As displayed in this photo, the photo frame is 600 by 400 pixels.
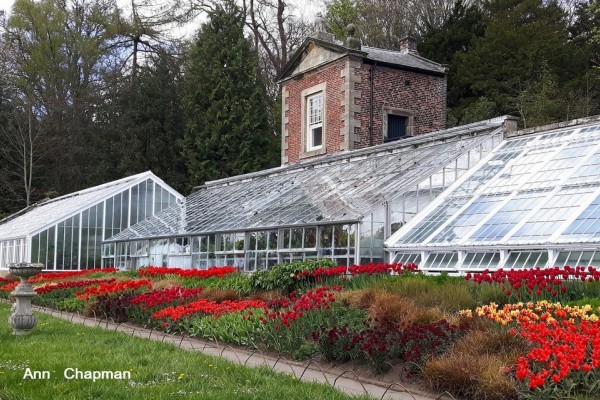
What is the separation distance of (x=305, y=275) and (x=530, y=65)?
20.6 meters

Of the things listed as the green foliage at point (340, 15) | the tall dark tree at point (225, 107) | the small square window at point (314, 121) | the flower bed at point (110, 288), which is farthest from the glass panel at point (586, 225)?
the green foliage at point (340, 15)

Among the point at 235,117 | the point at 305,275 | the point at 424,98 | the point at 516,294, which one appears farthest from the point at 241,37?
the point at 516,294

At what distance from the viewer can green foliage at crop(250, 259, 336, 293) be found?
1234 cm

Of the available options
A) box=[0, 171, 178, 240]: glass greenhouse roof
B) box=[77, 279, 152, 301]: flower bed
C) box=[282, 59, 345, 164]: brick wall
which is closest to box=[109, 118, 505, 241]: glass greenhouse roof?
box=[282, 59, 345, 164]: brick wall

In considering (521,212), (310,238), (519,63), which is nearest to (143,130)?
(519,63)

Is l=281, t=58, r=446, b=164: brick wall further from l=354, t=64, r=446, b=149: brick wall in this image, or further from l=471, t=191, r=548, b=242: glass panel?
l=471, t=191, r=548, b=242: glass panel

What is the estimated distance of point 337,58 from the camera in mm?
24078

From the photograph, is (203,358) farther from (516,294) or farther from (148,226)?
(148,226)

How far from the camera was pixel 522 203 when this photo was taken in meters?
13.1

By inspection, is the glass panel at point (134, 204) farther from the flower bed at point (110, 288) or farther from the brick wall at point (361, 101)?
the flower bed at point (110, 288)

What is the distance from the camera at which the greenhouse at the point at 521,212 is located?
37.1 feet

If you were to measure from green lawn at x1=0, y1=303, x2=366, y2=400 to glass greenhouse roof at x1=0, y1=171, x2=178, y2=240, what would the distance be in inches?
722

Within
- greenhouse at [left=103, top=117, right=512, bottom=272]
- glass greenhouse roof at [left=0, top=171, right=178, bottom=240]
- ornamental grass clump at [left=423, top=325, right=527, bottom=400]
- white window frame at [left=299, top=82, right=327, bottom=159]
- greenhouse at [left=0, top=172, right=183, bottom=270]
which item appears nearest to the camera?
ornamental grass clump at [left=423, top=325, right=527, bottom=400]

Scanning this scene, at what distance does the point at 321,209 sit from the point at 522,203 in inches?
192
